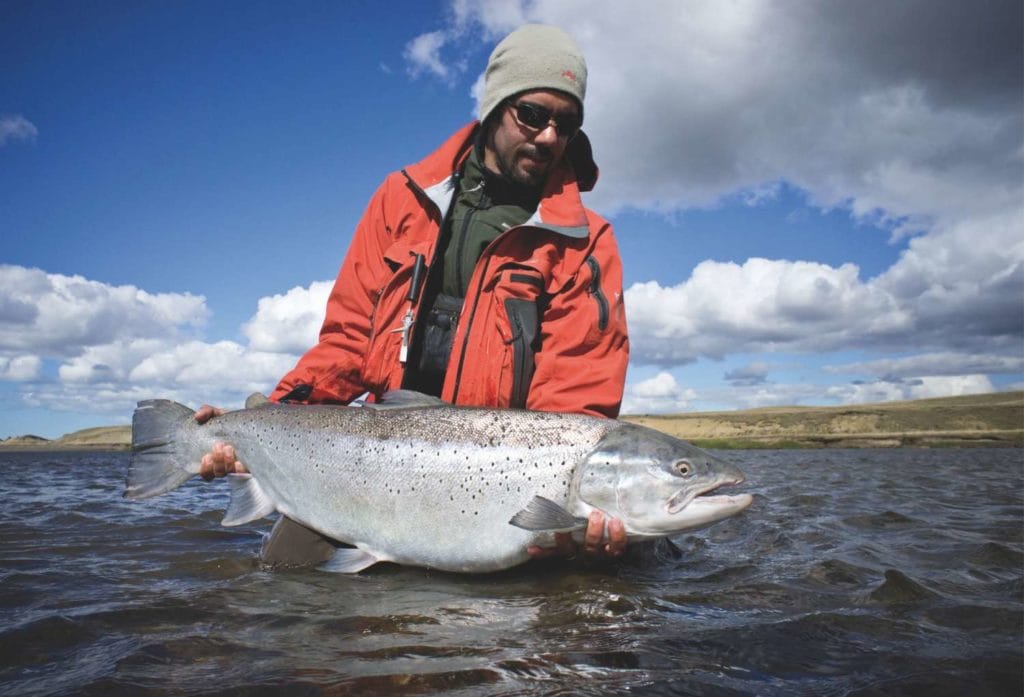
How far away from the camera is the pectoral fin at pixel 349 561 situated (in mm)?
4070

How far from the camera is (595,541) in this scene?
3.83 meters

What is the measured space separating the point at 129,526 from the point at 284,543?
272 cm

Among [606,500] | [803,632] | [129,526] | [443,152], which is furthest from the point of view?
[129,526]

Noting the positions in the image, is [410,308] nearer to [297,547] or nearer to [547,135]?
[547,135]

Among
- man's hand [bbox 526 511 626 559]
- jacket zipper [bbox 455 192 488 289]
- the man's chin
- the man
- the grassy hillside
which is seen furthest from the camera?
the grassy hillside

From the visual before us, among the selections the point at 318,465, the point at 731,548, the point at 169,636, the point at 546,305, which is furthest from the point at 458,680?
the point at 731,548

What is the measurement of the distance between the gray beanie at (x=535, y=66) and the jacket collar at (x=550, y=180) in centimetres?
39

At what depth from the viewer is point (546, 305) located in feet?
16.6

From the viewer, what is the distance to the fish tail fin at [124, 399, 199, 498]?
15.0 feet

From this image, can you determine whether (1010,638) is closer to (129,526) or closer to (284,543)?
(284,543)

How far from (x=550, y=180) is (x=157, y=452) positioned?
3723 millimetres

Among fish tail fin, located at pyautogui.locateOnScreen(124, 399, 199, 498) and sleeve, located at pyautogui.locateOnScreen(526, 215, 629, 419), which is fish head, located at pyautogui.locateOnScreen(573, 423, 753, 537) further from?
fish tail fin, located at pyautogui.locateOnScreen(124, 399, 199, 498)

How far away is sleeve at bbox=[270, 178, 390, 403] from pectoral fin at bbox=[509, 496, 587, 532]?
81.6 inches

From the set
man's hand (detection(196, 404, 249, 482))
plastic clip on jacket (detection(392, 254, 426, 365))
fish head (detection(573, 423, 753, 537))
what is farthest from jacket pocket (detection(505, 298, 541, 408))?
man's hand (detection(196, 404, 249, 482))
